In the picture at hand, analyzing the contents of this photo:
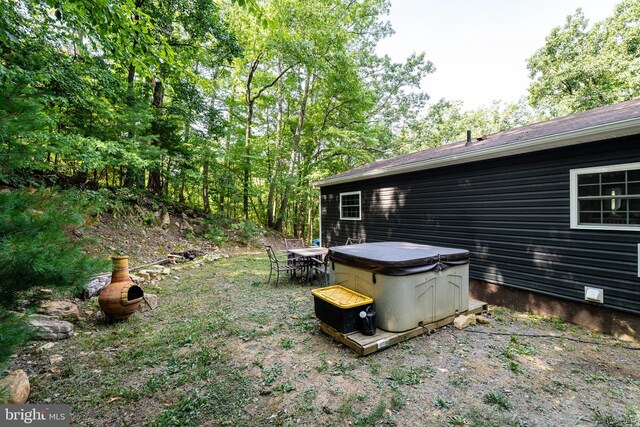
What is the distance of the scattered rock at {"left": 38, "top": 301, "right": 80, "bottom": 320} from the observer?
3.69 meters

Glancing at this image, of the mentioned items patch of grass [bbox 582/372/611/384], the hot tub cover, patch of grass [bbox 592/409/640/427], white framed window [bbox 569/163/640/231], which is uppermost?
white framed window [bbox 569/163/640/231]

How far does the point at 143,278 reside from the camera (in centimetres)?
580

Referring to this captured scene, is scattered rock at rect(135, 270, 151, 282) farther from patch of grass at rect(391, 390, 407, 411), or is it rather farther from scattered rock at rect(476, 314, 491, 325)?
scattered rock at rect(476, 314, 491, 325)

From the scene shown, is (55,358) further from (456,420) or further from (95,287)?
(456,420)

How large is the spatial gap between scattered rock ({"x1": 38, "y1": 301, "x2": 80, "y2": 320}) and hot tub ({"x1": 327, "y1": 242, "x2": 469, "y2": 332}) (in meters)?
3.87

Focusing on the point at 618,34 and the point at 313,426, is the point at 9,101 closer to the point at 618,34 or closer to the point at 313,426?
the point at 313,426

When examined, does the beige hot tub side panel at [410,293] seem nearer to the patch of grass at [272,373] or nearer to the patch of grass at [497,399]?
the patch of grass at [497,399]

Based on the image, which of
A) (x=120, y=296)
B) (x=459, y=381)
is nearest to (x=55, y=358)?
(x=120, y=296)

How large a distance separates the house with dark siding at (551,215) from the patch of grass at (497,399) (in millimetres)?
2769

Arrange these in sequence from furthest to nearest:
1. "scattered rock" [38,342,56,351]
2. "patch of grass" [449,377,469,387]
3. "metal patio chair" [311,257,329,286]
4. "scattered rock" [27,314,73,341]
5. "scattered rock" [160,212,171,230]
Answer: "scattered rock" [160,212,171,230] < "metal patio chair" [311,257,329,286] < "scattered rock" [27,314,73,341] < "scattered rock" [38,342,56,351] < "patch of grass" [449,377,469,387]

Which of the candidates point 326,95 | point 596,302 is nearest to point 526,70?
point 326,95

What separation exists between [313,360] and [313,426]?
940mm

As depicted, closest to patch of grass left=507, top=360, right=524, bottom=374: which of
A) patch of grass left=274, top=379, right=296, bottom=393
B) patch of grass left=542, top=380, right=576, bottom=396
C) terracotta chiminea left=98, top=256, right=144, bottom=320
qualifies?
patch of grass left=542, top=380, right=576, bottom=396

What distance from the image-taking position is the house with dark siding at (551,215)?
11.9 ft
